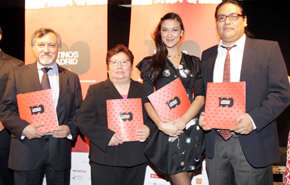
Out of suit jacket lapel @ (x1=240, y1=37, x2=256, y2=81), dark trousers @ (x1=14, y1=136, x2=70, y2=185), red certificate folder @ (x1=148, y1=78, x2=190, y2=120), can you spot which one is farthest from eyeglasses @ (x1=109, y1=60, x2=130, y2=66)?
suit jacket lapel @ (x1=240, y1=37, x2=256, y2=81)

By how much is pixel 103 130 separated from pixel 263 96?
4.99ft

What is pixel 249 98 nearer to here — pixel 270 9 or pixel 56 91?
pixel 56 91

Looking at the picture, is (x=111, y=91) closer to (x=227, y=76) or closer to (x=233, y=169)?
(x=227, y=76)

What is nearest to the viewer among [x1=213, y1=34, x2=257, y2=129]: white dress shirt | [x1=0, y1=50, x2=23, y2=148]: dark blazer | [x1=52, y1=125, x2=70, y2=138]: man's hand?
[x1=213, y1=34, x2=257, y2=129]: white dress shirt

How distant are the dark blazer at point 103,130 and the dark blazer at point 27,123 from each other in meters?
0.28

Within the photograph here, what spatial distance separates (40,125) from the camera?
2807mm

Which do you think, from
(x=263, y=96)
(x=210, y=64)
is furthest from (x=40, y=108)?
(x=263, y=96)

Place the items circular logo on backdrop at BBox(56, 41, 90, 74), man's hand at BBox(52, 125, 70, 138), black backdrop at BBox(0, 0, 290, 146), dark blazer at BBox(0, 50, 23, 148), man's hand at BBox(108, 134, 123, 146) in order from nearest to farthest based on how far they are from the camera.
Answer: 1. man's hand at BBox(108, 134, 123, 146)
2. man's hand at BBox(52, 125, 70, 138)
3. dark blazer at BBox(0, 50, 23, 148)
4. circular logo on backdrop at BBox(56, 41, 90, 74)
5. black backdrop at BBox(0, 0, 290, 146)

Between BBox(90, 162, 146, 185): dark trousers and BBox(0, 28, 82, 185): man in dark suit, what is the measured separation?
442 mm

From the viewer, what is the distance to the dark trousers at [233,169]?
239cm

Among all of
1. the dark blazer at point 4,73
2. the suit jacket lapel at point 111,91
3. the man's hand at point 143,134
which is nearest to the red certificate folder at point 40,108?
the suit jacket lapel at point 111,91

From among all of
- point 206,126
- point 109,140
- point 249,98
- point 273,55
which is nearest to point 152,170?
point 109,140

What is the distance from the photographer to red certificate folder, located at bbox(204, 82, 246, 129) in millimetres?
2330

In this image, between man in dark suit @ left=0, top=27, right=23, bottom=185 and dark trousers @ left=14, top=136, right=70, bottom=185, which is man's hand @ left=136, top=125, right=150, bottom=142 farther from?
man in dark suit @ left=0, top=27, right=23, bottom=185
